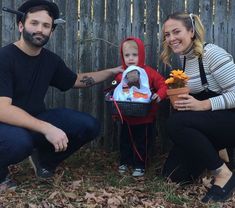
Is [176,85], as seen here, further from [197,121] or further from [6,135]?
[6,135]

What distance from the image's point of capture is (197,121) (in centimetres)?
448

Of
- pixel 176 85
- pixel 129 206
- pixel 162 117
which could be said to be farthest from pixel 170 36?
pixel 129 206

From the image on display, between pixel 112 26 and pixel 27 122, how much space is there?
193 centimetres

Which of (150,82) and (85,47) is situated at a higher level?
(85,47)

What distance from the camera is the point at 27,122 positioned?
4.35 m

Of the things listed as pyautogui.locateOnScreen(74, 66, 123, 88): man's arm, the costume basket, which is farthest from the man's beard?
the costume basket

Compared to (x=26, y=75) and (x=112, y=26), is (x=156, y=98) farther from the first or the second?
(x=26, y=75)

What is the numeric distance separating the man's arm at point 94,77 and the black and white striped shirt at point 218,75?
100 centimetres

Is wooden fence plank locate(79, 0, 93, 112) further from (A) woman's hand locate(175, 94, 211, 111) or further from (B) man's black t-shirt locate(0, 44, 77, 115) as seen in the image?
(A) woman's hand locate(175, 94, 211, 111)

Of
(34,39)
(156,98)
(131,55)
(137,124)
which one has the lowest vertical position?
(137,124)

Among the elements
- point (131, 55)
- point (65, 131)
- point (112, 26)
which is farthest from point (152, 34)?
point (65, 131)

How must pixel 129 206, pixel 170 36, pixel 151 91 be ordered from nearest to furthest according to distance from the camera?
pixel 129 206
pixel 170 36
pixel 151 91

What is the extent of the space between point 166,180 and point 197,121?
76 cm

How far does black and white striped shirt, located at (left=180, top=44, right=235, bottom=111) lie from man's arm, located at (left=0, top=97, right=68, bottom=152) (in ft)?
4.60
